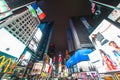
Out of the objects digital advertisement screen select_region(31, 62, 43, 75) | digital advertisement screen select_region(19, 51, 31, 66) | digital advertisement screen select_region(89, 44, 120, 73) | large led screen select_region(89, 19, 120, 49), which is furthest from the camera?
digital advertisement screen select_region(31, 62, 43, 75)

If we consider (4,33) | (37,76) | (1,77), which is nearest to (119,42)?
(1,77)

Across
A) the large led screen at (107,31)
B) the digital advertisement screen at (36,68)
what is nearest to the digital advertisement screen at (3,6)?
the digital advertisement screen at (36,68)

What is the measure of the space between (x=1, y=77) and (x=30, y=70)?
365 inches

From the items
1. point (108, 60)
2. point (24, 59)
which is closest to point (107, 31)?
point (108, 60)

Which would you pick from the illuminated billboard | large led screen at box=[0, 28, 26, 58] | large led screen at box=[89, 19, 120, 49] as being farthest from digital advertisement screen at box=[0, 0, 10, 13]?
large led screen at box=[89, 19, 120, 49]

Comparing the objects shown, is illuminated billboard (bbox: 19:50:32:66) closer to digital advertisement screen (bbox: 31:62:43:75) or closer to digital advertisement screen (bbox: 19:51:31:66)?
digital advertisement screen (bbox: 19:51:31:66)

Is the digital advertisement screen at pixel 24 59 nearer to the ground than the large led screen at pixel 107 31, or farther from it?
farther from it

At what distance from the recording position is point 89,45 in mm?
17250

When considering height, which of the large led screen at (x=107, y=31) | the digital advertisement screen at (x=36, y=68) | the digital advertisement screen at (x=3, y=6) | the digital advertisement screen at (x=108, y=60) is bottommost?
the digital advertisement screen at (x=108, y=60)

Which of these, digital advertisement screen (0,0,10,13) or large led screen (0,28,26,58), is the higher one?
digital advertisement screen (0,0,10,13)

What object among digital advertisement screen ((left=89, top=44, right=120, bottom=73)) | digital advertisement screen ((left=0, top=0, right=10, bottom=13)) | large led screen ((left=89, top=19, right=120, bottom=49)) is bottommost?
digital advertisement screen ((left=89, top=44, right=120, bottom=73))

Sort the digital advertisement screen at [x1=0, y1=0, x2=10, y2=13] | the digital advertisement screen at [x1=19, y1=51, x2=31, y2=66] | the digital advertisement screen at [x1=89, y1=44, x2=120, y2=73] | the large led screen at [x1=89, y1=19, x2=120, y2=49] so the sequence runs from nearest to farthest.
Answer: the large led screen at [x1=89, y1=19, x2=120, y2=49], the digital advertisement screen at [x1=89, y1=44, x2=120, y2=73], the digital advertisement screen at [x1=0, y1=0, x2=10, y2=13], the digital advertisement screen at [x1=19, y1=51, x2=31, y2=66]

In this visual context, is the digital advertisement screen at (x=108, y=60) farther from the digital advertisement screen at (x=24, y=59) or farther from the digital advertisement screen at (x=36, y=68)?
the digital advertisement screen at (x=36, y=68)

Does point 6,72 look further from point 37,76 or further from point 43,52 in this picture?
point 43,52
